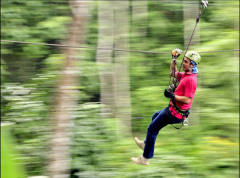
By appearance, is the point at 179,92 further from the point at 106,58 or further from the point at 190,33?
the point at 190,33

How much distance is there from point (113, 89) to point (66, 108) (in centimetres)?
266

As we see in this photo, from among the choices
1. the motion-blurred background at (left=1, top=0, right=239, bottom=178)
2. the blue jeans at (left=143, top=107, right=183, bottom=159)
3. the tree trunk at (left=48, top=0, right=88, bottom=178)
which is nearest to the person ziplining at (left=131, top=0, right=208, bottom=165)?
the blue jeans at (left=143, top=107, right=183, bottom=159)

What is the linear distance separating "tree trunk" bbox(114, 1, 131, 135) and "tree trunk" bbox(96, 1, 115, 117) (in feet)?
0.50

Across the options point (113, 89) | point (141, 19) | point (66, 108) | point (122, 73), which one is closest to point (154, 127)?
point (66, 108)

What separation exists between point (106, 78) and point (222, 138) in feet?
7.79

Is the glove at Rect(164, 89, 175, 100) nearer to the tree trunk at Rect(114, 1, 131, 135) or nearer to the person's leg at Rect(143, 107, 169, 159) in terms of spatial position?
the person's leg at Rect(143, 107, 169, 159)

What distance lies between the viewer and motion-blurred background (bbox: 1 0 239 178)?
4195 millimetres

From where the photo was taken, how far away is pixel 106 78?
577cm

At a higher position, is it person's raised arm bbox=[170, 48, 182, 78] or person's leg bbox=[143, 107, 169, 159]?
person's raised arm bbox=[170, 48, 182, 78]

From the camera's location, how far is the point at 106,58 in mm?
5918

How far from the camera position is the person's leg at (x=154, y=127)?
2720mm

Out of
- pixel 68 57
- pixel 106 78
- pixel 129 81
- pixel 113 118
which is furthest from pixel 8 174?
pixel 129 81

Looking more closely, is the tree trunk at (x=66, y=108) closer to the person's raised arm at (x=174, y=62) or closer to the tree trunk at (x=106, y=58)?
the person's raised arm at (x=174, y=62)

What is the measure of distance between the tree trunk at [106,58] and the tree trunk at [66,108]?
201 centimetres
